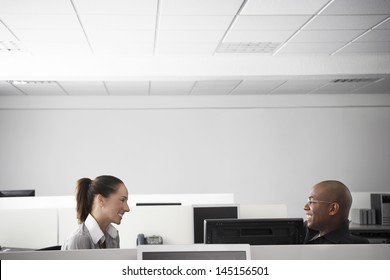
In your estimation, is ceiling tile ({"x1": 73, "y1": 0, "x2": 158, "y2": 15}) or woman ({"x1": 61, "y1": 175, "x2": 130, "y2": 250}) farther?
ceiling tile ({"x1": 73, "y1": 0, "x2": 158, "y2": 15})

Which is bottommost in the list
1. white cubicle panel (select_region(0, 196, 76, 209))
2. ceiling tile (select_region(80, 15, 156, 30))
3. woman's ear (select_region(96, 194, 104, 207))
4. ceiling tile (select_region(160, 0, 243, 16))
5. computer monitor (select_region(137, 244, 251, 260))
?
white cubicle panel (select_region(0, 196, 76, 209))

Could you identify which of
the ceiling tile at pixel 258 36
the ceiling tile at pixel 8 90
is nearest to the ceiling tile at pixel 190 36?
the ceiling tile at pixel 258 36

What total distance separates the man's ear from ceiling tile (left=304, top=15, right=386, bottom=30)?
1.86 metres

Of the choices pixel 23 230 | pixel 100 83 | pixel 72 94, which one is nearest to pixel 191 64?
pixel 100 83

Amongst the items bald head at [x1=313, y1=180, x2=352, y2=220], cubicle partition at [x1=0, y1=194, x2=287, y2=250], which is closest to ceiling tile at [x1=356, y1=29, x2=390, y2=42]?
cubicle partition at [x1=0, y1=194, x2=287, y2=250]

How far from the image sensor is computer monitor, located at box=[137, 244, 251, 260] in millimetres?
1012

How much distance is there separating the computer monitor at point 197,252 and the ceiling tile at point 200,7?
297cm

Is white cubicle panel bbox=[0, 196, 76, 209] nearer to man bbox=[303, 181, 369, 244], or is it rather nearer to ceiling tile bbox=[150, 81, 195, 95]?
ceiling tile bbox=[150, 81, 195, 95]

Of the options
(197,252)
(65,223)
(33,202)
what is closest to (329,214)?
(197,252)

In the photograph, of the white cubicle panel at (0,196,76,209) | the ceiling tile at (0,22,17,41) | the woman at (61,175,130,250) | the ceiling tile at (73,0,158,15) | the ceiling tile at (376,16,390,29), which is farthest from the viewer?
the white cubicle panel at (0,196,76,209)

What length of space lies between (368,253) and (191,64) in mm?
4618

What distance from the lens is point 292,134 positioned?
8.48 metres

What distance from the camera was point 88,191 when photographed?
2629mm

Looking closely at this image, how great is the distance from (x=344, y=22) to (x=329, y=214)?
6.82 feet
